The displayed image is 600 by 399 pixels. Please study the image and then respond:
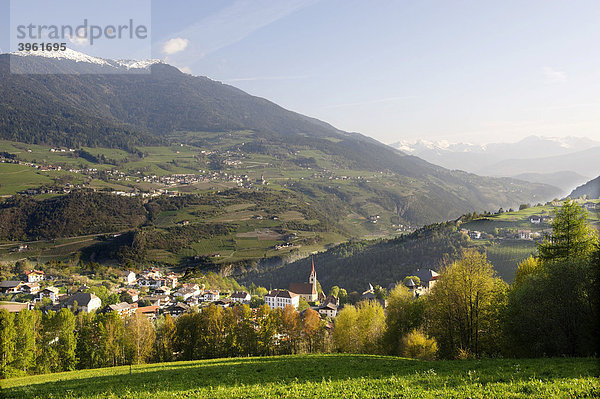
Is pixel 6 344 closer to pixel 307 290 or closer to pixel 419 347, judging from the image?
pixel 419 347

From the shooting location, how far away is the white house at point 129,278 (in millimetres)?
94050

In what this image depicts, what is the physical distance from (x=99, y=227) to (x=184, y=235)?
40.8 metres

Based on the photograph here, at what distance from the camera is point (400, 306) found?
112ft

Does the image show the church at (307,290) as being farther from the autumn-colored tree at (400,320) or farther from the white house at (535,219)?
the white house at (535,219)

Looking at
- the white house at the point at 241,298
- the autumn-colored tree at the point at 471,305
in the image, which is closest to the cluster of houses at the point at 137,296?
the white house at the point at 241,298

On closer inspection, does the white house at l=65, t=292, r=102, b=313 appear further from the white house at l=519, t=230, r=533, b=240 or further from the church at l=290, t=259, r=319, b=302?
the white house at l=519, t=230, r=533, b=240

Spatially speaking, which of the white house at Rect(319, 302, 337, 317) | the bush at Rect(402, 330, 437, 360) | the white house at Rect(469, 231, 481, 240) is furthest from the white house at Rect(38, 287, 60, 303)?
the white house at Rect(469, 231, 481, 240)

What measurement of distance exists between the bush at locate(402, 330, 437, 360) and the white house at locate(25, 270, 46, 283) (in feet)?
302

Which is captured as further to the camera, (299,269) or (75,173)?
(75,173)

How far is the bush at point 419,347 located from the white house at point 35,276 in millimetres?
92122

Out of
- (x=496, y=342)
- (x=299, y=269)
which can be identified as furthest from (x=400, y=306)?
(x=299, y=269)

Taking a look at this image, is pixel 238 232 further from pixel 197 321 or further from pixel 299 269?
pixel 197 321

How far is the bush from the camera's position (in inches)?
1037

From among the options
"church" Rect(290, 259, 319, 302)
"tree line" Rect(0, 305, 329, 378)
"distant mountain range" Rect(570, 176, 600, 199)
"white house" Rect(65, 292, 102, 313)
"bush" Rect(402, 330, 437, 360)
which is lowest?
"church" Rect(290, 259, 319, 302)
